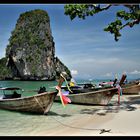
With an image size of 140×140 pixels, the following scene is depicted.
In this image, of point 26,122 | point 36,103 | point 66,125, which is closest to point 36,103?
point 36,103

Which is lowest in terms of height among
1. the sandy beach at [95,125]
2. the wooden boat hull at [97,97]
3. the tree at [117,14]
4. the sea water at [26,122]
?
the sea water at [26,122]

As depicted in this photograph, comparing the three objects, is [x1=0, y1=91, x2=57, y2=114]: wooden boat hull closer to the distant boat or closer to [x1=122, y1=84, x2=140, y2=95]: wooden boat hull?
the distant boat

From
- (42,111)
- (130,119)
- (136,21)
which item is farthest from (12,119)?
(136,21)

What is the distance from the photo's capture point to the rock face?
75562 millimetres

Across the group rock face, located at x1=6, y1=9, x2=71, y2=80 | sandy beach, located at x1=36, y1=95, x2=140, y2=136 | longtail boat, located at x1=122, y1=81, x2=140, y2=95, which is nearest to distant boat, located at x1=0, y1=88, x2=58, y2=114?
sandy beach, located at x1=36, y1=95, x2=140, y2=136

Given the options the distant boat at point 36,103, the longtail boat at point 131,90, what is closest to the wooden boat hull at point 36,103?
the distant boat at point 36,103

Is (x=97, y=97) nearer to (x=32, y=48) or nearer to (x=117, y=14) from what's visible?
(x=117, y=14)

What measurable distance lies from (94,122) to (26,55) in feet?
231

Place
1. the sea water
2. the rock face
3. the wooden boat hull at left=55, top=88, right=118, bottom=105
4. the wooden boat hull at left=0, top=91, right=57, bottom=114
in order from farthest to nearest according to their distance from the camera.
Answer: the rock face, the wooden boat hull at left=55, top=88, right=118, bottom=105, the wooden boat hull at left=0, top=91, right=57, bottom=114, the sea water

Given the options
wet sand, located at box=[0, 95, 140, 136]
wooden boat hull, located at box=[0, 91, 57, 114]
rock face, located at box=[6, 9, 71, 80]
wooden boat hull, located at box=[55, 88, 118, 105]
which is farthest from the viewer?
rock face, located at box=[6, 9, 71, 80]

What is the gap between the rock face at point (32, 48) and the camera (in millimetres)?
75562

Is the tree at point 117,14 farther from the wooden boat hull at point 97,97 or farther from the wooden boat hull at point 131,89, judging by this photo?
the wooden boat hull at point 131,89

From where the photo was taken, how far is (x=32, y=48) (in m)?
80.0

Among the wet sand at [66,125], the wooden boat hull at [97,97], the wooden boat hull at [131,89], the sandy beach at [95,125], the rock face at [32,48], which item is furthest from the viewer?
the rock face at [32,48]
